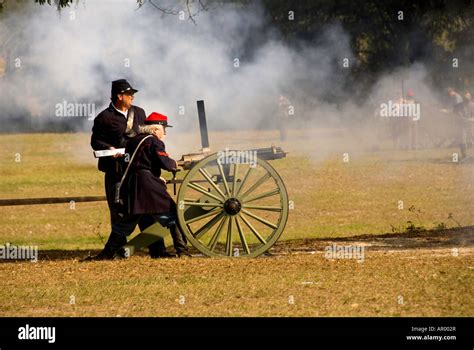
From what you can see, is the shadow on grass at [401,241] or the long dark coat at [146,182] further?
the shadow on grass at [401,241]

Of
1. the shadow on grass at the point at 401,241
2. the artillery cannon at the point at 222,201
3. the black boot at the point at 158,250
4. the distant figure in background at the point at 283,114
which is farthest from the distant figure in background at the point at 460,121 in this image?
the black boot at the point at 158,250

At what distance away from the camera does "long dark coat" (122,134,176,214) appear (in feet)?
39.1

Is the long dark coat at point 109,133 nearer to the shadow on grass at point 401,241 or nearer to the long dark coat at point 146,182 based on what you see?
the long dark coat at point 146,182

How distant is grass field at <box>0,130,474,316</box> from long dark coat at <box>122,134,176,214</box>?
0.63 metres

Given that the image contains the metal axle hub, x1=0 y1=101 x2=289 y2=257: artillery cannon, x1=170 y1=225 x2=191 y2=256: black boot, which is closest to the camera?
x1=0 y1=101 x2=289 y2=257: artillery cannon

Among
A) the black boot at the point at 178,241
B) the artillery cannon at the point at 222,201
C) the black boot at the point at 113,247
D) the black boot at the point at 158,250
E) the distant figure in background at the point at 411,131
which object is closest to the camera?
the artillery cannon at the point at 222,201

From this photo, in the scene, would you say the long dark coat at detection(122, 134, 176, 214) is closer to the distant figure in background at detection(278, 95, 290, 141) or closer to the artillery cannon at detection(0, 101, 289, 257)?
the artillery cannon at detection(0, 101, 289, 257)

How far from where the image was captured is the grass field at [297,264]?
31.5 ft

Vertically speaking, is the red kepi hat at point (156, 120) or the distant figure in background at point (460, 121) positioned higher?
the distant figure in background at point (460, 121)

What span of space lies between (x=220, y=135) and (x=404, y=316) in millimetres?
A: 26184

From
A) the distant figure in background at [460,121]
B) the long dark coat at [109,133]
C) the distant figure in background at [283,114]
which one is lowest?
the long dark coat at [109,133]

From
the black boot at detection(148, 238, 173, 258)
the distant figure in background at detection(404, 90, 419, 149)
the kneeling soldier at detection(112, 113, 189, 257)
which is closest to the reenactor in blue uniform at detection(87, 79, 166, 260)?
the black boot at detection(148, 238, 173, 258)

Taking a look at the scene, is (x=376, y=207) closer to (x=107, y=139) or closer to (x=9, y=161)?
(x=107, y=139)

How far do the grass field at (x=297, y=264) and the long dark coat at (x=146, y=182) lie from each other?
0.63 metres
